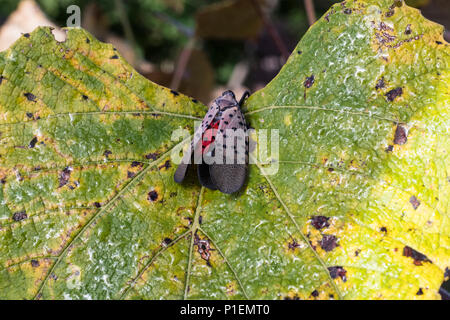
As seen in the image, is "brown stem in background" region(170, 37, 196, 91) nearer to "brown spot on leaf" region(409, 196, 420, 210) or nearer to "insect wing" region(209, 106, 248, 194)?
"insect wing" region(209, 106, 248, 194)

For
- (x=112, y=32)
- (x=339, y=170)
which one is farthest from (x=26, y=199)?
(x=112, y=32)

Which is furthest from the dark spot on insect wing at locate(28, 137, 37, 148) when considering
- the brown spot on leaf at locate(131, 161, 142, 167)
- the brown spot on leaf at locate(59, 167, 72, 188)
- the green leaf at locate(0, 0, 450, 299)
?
the brown spot on leaf at locate(131, 161, 142, 167)

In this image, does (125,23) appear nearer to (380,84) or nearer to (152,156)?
(152,156)

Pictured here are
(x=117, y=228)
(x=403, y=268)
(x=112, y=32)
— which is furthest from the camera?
(x=112, y=32)

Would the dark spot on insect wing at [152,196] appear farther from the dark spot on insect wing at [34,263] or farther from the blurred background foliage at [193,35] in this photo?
the blurred background foliage at [193,35]

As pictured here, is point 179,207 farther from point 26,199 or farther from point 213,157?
point 26,199

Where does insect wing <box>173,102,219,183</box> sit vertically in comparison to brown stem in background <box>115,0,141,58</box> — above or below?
below

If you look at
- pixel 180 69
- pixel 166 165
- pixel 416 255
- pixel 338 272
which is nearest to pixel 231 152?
pixel 166 165

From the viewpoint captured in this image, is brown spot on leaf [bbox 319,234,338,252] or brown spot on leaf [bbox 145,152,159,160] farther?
brown spot on leaf [bbox 145,152,159,160]
